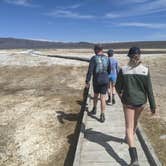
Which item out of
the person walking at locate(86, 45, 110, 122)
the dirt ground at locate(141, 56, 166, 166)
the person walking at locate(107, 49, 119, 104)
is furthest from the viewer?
the person walking at locate(107, 49, 119, 104)

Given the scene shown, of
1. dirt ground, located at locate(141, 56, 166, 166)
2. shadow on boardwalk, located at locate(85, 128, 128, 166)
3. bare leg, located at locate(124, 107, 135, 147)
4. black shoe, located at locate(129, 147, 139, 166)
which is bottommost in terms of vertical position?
dirt ground, located at locate(141, 56, 166, 166)

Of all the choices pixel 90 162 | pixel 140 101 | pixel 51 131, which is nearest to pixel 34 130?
pixel 51 131

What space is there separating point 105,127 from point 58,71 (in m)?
22.0

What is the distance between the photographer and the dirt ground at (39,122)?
1181 centimetres

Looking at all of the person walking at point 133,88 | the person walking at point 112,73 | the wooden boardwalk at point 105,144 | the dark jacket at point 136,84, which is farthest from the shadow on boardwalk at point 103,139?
the person walking at point 112,73

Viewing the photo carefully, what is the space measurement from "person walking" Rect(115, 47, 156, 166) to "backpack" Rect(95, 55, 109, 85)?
9.70 ft

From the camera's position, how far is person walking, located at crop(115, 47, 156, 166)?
7.94 metres

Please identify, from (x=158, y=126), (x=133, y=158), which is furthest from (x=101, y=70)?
(x=133, y=158)

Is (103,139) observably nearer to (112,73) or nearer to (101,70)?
(101,70)

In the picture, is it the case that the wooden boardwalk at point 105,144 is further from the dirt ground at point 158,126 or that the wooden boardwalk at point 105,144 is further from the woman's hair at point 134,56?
the woman's hair at point 134,56

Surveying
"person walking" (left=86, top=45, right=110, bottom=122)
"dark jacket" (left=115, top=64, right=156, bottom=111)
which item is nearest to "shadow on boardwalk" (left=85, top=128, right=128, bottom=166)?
"person walking" (left=86, top=45, right=110, bottom=122)

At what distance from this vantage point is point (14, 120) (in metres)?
15.7

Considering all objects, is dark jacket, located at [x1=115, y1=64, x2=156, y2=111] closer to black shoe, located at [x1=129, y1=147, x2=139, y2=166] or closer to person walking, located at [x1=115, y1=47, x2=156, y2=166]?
person walking, located at [x1=115, y1=47, x2=156, y2=166]

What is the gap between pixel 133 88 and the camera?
8.05 metres
